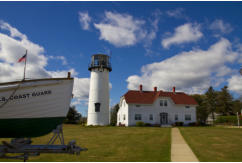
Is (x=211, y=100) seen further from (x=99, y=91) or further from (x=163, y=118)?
(x=99, y=91)

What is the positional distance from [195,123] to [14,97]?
34.8 m

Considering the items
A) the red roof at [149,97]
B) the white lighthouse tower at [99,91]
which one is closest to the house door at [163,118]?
the red roof at [149,97]

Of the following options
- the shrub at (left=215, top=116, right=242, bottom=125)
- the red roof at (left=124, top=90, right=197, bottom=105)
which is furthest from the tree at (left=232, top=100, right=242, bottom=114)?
the red roof at (left=124, top=90, right=197, bottom=105)

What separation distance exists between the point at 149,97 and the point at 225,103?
30869mm

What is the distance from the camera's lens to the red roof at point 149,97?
112 ft

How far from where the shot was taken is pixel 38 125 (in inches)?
281

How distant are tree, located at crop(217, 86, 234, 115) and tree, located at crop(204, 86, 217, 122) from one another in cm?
134

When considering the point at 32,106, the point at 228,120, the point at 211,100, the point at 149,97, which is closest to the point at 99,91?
the point at 149,97

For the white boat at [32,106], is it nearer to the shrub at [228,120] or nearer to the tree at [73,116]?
the tree at [73,116]

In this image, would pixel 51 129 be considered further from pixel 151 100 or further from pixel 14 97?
pixel 151 100

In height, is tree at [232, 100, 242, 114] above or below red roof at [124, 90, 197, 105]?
below

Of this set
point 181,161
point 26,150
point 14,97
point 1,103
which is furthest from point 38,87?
point 181,161

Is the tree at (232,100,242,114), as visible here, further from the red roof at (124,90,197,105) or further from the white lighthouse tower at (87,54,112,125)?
the white lighthouse tower at (87,54,112,125)

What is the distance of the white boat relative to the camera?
268 inches
